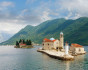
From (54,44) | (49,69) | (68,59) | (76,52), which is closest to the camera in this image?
(49,69)

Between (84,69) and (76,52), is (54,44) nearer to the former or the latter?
(76,52)

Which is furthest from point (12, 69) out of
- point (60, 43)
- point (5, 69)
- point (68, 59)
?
point (60, 43)

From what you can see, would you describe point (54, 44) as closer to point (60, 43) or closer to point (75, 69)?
point (60, 43)

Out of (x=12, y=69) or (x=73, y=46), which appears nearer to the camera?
(x=12, y=69)

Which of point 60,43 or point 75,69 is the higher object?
point 60,43

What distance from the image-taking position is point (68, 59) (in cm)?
9431

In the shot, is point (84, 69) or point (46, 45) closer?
point (84, 69)

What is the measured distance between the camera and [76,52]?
140750mm

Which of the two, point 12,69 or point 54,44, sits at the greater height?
point 54,44

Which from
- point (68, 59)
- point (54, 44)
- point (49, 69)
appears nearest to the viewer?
point (49, 69)

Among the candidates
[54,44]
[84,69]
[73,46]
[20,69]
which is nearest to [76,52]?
[73,46]

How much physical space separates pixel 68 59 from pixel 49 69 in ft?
109

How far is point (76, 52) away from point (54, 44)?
4323cm

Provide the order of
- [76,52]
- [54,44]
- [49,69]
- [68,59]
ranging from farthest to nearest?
[54,44]
[76,52]
[68,59]
[49,69]
